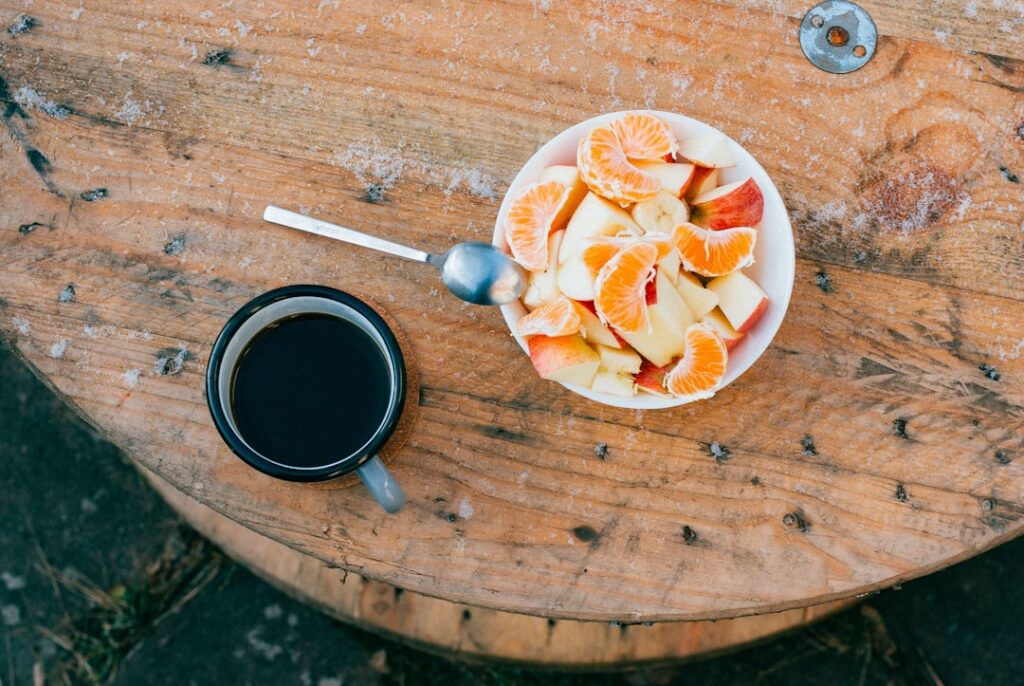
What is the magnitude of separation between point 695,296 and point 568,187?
21cm

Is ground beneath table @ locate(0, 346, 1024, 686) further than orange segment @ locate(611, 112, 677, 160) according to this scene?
Yes

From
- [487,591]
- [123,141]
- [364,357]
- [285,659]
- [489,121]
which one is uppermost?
[489,121]

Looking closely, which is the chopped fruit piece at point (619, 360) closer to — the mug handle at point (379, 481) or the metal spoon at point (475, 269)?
the metal spoon at point (475, 269)

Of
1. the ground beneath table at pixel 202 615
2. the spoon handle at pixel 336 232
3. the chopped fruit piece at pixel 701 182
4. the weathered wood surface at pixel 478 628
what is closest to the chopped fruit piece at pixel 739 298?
the chopped fruit piece at pixel 701 182

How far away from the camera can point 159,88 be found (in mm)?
1130

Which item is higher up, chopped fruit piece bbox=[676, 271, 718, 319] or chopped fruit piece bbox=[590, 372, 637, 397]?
chopped fruit piece bbox=[676, 271, 718, 319]

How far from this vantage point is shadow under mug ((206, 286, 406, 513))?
917 mm

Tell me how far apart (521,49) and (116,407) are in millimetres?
800

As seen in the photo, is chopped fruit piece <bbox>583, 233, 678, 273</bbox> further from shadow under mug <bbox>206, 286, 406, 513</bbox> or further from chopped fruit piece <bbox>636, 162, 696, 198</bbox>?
shadow under mug <bbox>206, 286, 406, 513</bbox>

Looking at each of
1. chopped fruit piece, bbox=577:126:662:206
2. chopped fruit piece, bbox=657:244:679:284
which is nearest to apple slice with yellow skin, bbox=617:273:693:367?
chopped fruit piece, bbox=657:244:679:284

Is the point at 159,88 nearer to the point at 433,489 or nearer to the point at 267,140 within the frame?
the point at 267,140

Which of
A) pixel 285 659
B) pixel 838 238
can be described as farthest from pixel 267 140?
pixel 285 659

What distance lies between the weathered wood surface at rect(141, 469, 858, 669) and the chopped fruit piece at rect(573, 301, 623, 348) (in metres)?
0.74

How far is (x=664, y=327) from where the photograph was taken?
0.89 m
